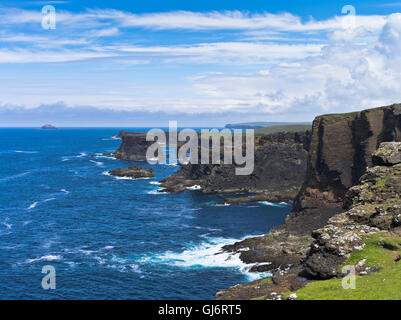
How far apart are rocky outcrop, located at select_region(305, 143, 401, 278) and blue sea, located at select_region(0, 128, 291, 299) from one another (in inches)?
739

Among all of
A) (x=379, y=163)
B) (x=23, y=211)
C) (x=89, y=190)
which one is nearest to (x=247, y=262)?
(x=379, y=163)

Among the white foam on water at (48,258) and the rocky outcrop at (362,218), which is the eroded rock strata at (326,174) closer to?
the rocky outcrop at (362,218)

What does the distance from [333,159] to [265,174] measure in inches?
1941

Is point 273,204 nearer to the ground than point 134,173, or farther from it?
nearer to the ground

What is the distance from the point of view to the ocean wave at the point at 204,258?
203 feet

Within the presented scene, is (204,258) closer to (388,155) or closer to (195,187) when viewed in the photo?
(388,155)

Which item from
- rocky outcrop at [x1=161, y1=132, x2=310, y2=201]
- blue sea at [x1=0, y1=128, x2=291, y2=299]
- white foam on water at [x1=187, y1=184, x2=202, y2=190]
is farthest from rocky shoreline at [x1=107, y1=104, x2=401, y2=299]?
blue sea at [x1=0, y1=128, x2=291, y2=299]

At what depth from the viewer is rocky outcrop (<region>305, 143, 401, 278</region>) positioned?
36500 mm

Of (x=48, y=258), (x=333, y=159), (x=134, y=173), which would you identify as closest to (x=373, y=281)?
(x=48, y=258)

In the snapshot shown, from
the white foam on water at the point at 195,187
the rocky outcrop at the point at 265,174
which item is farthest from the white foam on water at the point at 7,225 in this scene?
the white foam on water at the point at 195,187

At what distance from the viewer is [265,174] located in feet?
433

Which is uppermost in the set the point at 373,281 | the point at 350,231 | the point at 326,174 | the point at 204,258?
the point at 326,174

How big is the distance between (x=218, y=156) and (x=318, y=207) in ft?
227

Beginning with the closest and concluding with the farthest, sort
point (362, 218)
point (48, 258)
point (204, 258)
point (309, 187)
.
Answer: point (362, 218) → point (204, 258) → point (48, 258) → point (309, 187)
